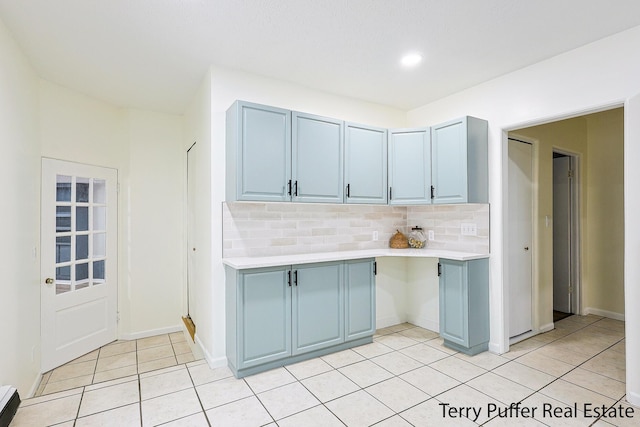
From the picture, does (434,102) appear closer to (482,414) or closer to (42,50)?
(482,414)

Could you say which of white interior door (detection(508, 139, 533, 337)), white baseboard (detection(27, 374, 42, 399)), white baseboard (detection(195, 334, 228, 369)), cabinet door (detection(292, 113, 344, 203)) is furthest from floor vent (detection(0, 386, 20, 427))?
white interior door (detection(508, 139, 533, 337))

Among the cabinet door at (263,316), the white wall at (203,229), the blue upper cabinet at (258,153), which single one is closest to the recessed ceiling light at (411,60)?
the blue upper cabinet at (258,153)

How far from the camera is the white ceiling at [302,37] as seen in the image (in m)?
2.20

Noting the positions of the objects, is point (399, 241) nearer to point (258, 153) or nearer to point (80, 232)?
point (258, 153)

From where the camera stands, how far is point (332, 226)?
3736mm

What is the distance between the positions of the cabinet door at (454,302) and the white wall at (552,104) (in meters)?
0.38

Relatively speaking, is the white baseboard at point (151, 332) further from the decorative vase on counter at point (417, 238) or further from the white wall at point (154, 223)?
the decorative vase on counter at point (417, 238)

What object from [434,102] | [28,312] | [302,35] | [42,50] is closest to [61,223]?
[28,312]

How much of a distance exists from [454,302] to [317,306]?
1.33 m

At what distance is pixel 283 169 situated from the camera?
9.94 ft

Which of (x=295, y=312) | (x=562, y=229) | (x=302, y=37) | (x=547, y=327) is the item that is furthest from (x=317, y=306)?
(x=562, y=229)

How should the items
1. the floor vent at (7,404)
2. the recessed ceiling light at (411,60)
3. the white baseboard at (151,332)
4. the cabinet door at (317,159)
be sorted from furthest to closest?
the white baseboard at (151,332), the cabinet door at (317,159), the recessed ceiling light at (411,60), the floor vent at (7,404)

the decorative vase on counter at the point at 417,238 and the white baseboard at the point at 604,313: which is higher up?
the decorative vase on counter at the point at 417,238

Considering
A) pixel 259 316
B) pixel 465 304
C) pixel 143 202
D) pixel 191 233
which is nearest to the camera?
pixel 259 316
